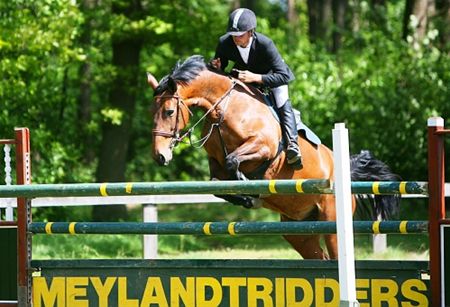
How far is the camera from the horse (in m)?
7.62

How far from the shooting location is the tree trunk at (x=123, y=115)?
17.3 meters

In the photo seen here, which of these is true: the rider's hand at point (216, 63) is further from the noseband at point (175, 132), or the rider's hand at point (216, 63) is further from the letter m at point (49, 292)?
the letter m at point (49, 292)

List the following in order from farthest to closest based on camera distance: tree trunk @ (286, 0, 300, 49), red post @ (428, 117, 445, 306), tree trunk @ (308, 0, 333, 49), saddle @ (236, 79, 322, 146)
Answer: tree trunk @ (308, 0, 333, 49), tree trunk @ (286, 0, 300, 49), saddle @ (236, 79, 322, 146), red post @ (428, 117, 445, 306)

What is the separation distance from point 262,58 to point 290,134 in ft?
2.17

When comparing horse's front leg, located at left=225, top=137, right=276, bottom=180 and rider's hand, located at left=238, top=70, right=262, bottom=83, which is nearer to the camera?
horse's front leg, located at left=225, top=137, right=276, bottom=180

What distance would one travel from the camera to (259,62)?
817cm

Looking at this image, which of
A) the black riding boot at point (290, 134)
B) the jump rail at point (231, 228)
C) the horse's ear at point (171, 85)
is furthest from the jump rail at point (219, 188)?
the black riding boot at point (290, 134)

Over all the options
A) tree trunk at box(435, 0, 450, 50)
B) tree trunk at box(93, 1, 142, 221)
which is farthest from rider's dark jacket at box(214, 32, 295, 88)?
tree trunk at box(435, 0, 450, 50)

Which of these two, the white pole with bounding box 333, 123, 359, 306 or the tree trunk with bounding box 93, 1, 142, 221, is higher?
the tree trunk with bounding box 93, 1, 142, 221

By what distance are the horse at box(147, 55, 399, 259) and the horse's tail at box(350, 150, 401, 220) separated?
0.44 meters

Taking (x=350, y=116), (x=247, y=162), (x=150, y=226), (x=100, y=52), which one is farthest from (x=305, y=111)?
(x=150, y=226)

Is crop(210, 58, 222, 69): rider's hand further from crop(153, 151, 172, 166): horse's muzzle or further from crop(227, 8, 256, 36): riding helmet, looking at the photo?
crop(153, 151, 172, 166): horse's muzzle

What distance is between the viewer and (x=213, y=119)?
7.94 meters

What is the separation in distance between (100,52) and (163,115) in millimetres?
9480
